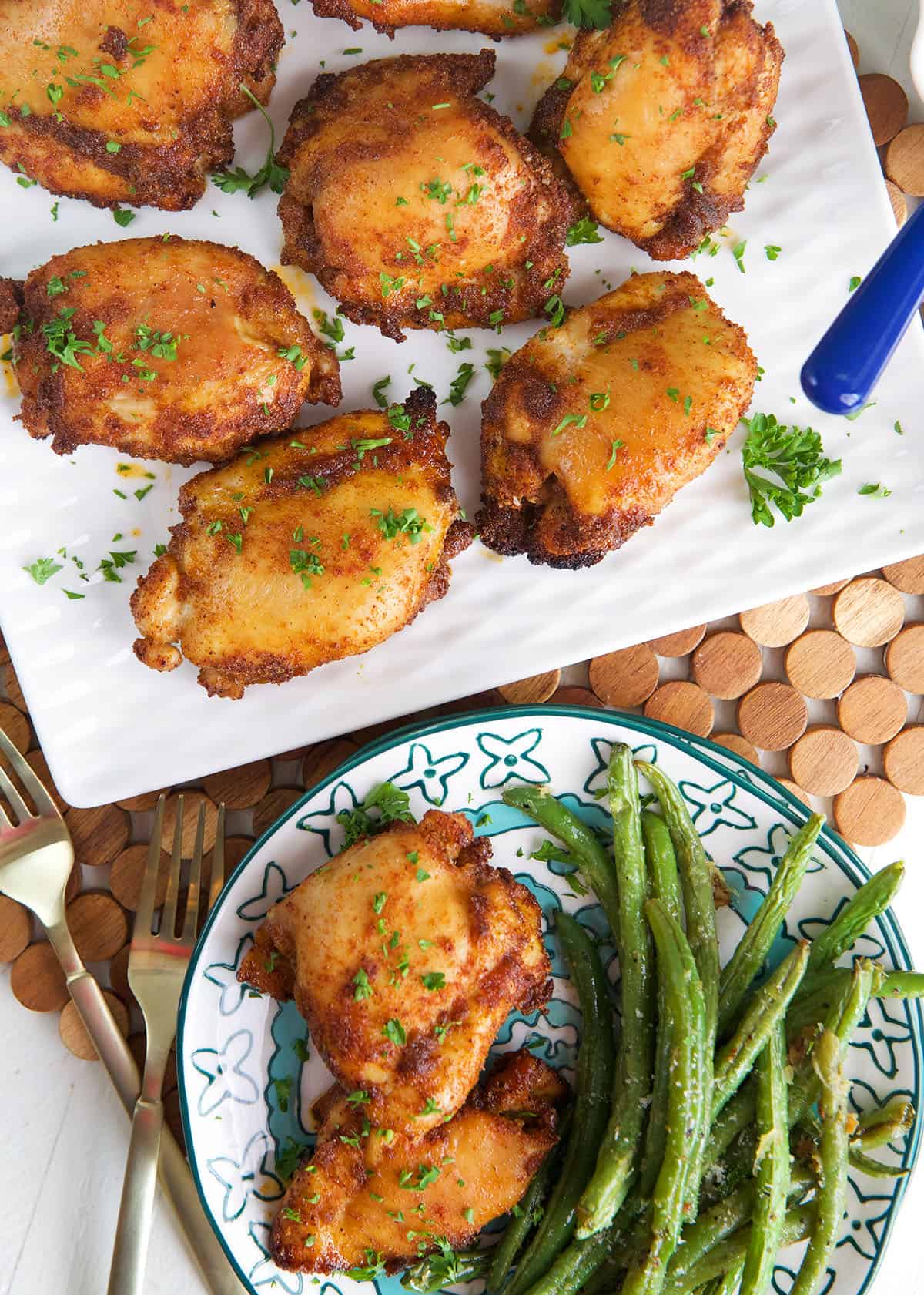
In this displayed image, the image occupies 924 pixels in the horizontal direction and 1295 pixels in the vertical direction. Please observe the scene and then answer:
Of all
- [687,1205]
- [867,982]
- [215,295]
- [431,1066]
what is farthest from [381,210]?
[687,1205]

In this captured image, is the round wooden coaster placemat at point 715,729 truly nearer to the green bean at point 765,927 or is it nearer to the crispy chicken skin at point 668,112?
the green bean at point 765,927

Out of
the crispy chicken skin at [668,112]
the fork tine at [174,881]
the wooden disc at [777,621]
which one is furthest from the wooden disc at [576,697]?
the crispy chicken skin at [668,112]

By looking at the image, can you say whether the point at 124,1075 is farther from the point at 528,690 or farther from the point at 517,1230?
the point at 528,690

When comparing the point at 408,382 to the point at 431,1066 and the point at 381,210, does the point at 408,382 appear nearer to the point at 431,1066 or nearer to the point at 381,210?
the point at 381,210

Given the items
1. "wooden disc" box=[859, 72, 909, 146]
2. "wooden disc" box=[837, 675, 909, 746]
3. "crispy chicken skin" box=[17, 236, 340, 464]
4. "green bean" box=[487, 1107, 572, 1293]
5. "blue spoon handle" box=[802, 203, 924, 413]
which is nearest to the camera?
"blue spoon handle" box=[802, 203, 924, 413]

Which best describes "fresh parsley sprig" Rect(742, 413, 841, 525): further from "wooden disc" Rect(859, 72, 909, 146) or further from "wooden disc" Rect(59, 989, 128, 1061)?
"wooden disc" Rect(59, 989, 128, 1061)

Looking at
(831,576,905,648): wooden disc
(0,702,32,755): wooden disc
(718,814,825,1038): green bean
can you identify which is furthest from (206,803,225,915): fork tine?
(831,576,905,648): wooden disc
